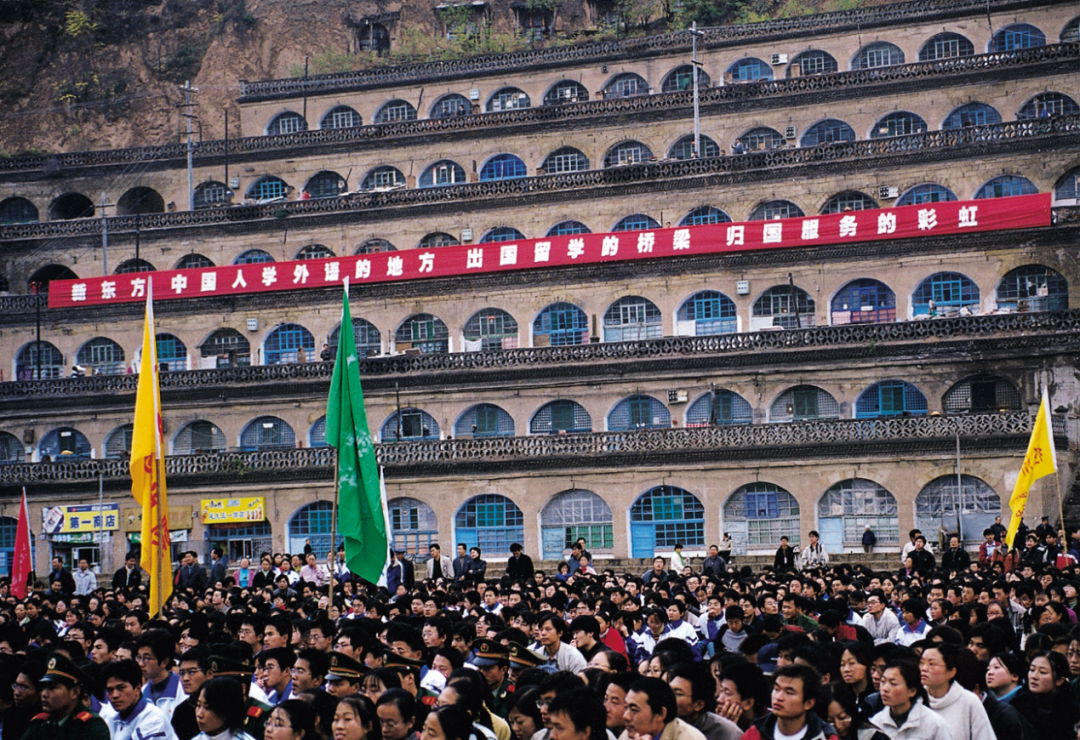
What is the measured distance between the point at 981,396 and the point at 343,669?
30.3 m

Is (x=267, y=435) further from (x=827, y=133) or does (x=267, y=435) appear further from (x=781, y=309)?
(x=827, y=133)

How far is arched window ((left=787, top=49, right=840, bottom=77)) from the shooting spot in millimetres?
47719

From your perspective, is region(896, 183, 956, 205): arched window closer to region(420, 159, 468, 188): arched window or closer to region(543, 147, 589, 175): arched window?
region(543, 147, 589, 175): arched window

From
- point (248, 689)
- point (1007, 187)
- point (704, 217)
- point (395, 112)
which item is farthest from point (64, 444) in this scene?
point (248, 689)

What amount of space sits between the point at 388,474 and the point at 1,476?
1349 centimetres

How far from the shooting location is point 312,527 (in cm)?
4222

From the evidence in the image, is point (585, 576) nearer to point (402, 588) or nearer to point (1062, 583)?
point (402, 588)

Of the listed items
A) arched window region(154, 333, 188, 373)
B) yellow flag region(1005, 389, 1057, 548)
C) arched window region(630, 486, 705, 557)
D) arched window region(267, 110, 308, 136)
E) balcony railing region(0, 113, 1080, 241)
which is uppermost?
arched window region(267, 110, 308, 136)

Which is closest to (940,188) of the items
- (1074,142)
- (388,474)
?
(1074,142)

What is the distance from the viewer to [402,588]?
72.7 ft

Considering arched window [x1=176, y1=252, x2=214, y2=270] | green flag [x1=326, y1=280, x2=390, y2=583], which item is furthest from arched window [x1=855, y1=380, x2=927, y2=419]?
green flag [x1=326, y1=280, x2=390, y2=583]

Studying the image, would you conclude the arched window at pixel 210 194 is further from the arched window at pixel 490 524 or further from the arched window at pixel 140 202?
the arched window at pixel 490 524

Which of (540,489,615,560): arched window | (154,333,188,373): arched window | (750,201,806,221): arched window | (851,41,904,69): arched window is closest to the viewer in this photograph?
(540,489,615,560): arched window

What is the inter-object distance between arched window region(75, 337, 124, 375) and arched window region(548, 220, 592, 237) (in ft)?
53.6
